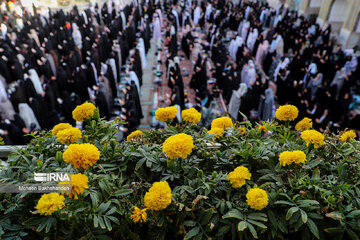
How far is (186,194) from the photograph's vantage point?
50.9 inches

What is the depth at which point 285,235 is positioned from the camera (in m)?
1.34

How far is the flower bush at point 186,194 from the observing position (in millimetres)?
1157

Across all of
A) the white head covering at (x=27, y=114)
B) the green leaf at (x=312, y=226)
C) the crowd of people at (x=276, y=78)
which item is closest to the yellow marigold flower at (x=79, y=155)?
the green leaf at (x=312, y=226)

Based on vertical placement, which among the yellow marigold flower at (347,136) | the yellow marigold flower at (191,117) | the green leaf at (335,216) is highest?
the yellow marigold flower at (191,117)

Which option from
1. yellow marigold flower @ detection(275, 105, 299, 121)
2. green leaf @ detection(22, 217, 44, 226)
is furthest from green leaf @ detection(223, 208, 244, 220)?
green leaf @ detection(22, 217, 44, 226)

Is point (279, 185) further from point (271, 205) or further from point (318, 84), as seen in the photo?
point (318, 84)

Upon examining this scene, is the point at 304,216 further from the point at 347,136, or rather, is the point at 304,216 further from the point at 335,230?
the point at 347,136

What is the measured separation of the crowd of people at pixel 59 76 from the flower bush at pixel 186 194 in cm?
167

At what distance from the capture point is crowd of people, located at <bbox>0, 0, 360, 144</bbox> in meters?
5.62

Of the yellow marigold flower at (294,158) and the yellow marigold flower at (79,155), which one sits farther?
the yellow marigold flower at (294,158)

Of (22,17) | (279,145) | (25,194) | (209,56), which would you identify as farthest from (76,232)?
(22,17)

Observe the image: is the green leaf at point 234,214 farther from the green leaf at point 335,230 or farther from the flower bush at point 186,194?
the green leaf at point 335,230

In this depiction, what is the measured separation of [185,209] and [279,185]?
52 cm

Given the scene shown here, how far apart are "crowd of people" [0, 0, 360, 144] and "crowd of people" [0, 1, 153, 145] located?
2 cm
